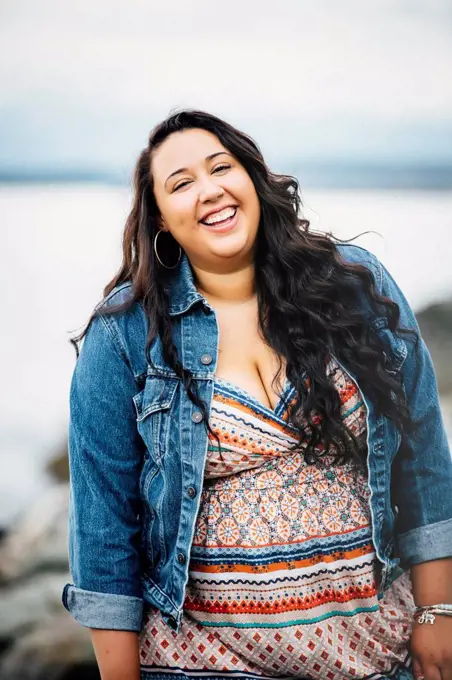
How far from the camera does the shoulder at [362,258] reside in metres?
1.58

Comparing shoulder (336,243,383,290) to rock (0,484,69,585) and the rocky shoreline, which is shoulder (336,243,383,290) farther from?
rock (0,484,69,585)

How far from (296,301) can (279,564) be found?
1.75 ft

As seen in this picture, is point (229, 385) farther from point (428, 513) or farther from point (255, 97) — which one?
point (255, 97)

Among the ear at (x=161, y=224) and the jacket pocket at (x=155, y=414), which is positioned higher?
the ear at (x=161, y=224)

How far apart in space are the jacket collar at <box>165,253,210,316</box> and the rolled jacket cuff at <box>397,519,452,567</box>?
67 cm

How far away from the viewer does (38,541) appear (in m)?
2.12

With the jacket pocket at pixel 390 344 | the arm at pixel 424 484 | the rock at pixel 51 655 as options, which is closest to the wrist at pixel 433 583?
the arm at pixel 424 484

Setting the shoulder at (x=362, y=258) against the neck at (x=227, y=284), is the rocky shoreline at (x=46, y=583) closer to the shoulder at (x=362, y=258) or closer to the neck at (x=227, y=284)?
the shoulder at (x=362, y=258)

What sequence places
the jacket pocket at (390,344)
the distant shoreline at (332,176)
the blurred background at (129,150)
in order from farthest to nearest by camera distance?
1. the distant shoreline at (332,176)
2. the blurred background at (129,150)
3. the jacket pocket at (390,344)

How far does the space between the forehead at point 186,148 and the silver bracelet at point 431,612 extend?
40.9 inches

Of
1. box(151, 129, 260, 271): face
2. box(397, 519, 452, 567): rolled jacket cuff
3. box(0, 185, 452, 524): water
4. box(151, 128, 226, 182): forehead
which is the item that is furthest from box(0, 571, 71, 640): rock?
box(151, 128, 226, 182): forehead

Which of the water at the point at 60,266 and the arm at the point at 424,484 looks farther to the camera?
the water at the point at 60,266

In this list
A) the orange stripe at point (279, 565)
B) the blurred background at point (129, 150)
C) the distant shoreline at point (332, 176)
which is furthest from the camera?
the distant shoreline at point (332, 176)

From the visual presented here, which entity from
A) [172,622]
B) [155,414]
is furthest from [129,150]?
[172,622]
